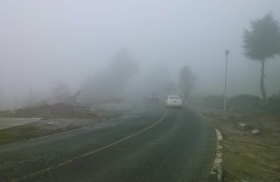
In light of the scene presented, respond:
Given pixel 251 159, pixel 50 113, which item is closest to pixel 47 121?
pixel 50 113

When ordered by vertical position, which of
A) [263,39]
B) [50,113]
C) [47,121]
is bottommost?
[47,121]

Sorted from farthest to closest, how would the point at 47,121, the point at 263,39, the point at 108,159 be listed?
the point at 263,39
the point at 47,121
the point at 108,159

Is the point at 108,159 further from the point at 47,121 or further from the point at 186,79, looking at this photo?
the point at 186,79

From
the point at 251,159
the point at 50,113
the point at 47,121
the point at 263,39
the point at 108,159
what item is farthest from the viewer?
the point at 263,39

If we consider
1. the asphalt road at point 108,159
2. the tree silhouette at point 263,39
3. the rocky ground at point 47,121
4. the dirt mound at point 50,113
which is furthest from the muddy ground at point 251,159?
the tree silhouette at point 263,39

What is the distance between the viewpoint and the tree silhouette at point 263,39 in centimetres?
3334

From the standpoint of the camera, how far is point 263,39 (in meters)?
33.6

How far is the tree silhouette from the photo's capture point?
3334cm

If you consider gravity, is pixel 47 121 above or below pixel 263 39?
below

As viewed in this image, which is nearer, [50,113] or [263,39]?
[50,113]

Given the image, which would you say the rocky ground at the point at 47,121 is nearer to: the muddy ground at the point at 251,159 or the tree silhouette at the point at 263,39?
the muddy ground at the point at 251,159

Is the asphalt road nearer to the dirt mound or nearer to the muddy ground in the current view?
the muddy ground

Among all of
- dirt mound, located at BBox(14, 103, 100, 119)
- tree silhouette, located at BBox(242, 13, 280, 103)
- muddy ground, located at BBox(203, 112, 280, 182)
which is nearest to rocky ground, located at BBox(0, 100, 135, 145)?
dirt mound, located at BBox(14, 103, 100, 119)

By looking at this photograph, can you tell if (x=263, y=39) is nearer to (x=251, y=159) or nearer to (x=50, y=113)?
(x=50, y=113)
